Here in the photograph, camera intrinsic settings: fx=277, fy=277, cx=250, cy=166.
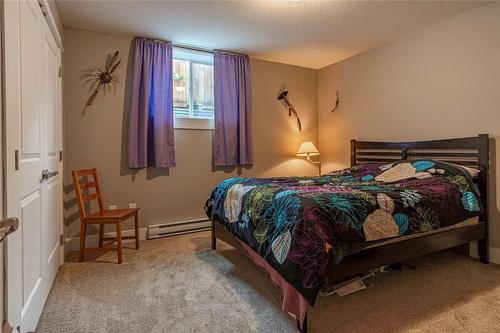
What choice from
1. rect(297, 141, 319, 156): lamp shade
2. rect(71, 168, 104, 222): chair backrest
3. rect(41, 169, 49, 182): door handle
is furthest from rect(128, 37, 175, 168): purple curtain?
rect(297, 141, 319, 156): lamp shade

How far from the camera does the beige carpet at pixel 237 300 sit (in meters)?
1.63

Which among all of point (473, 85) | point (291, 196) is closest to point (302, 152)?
point (473, 85)

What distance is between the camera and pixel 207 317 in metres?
1.71

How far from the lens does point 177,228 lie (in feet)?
11.3

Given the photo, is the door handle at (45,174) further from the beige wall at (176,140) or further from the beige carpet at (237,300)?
the beige wall at (176,140)

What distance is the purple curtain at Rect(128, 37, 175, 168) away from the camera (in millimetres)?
3186

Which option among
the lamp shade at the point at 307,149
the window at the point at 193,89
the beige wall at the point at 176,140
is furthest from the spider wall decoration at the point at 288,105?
the window at the point at 193,89

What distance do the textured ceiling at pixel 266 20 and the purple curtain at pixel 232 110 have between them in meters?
0.24

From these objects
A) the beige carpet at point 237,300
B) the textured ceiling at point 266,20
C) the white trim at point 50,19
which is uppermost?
the textured ceiling at point 266,20

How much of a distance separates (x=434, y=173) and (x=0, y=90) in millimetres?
3002

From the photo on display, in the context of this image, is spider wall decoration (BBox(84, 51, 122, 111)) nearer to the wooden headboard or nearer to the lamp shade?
the lamp shade

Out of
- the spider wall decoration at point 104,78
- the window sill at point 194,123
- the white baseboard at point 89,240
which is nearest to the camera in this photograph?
the white baseboard at point 89,240

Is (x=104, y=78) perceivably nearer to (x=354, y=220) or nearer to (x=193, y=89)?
(x=193, y=89)

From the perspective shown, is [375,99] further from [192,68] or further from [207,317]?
[207,317]
